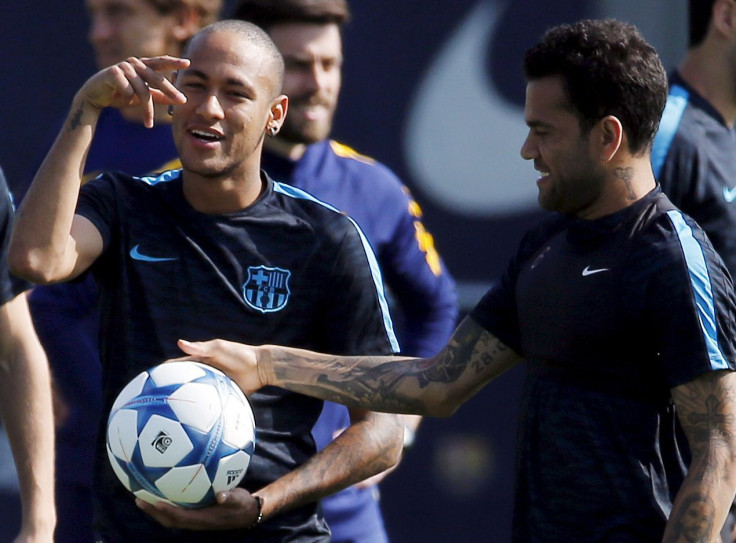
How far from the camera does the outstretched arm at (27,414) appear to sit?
345 cm

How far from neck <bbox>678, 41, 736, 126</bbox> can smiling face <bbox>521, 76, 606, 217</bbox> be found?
1.43 meters

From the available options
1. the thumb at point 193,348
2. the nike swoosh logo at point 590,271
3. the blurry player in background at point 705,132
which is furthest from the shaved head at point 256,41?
the blurry player in background at point 705,132

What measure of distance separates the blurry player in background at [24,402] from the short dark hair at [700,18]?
2227 mm

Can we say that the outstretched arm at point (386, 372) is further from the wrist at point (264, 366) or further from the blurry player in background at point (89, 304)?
the blurry player in background at point (89, 304)

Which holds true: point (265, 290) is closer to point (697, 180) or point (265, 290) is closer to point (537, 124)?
point (537, 124)

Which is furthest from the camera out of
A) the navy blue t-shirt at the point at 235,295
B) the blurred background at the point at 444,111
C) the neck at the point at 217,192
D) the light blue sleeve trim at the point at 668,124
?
the blurred background at the point at 444,111

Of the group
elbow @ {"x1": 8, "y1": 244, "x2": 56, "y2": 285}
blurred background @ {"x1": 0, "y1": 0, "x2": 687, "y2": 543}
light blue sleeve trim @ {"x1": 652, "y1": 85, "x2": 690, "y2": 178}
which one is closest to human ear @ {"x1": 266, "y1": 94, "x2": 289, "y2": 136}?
elbow @ {"x1": 8, "y1": 244, "x2": 56, "y2": 285}

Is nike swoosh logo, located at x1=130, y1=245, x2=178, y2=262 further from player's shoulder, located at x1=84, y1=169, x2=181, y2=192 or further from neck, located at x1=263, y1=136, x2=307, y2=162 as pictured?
neck, located at x1=263, y1=136, x2=307, y2=162

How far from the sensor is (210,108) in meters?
3.29

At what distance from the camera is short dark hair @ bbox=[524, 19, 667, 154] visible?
2.93 metres

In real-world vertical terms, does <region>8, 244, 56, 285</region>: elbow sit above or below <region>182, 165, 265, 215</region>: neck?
below

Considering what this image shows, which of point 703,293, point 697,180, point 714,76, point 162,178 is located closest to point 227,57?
point 162,178

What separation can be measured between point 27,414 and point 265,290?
744 millimetres

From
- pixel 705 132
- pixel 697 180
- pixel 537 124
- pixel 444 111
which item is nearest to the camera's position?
pixel 537 124
